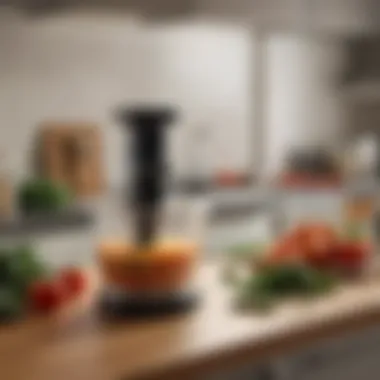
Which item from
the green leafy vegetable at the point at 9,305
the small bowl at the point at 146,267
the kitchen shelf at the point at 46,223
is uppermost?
the small bowl at the point at 146,267

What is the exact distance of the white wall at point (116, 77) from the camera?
3371 mm

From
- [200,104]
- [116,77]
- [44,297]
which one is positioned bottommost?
[44,297]

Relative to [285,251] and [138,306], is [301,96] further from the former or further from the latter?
[138,306]

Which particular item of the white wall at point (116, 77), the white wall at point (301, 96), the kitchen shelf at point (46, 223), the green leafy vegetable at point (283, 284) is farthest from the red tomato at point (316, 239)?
the white wall at point (301, 96)

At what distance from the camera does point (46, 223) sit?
3.01 meters

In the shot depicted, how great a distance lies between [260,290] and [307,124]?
283 cm

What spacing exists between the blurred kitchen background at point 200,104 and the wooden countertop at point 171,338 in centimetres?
95

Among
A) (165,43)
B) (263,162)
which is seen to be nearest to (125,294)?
(165,43)

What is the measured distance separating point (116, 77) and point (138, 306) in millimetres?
2137

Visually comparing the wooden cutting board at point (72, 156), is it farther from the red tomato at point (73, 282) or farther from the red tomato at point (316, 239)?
the red tomato at point (73, 282)

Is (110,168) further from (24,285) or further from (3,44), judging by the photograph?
(24,285)

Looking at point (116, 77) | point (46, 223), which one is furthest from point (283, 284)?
point (116, 77)

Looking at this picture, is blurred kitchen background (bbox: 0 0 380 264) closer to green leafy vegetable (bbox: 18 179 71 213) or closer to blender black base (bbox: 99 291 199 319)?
green leafy vegetable (bbox: 18 179 71 213)

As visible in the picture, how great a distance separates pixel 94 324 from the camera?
157 cm
